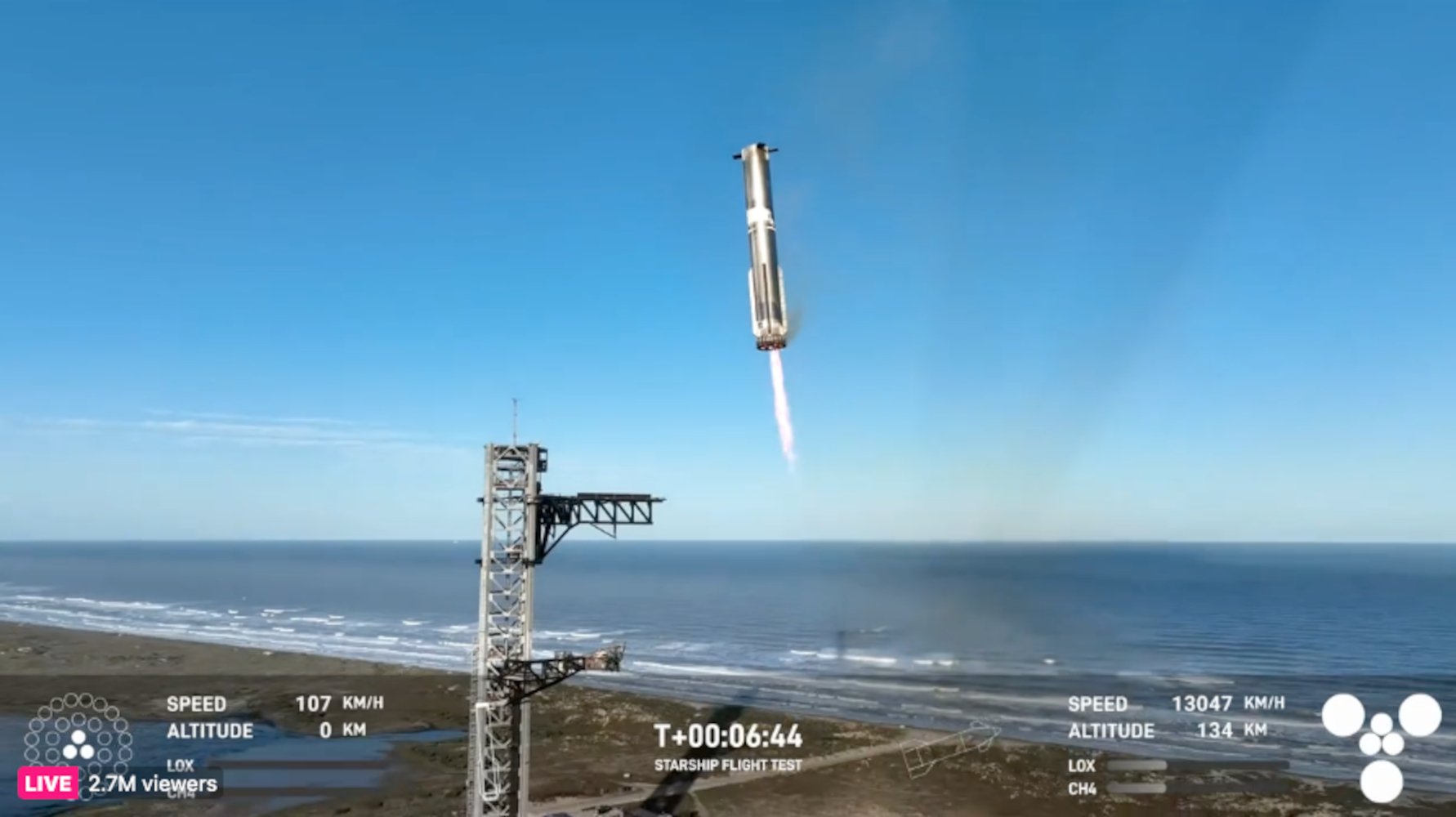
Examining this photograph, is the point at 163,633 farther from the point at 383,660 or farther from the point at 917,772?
the point at 917,772

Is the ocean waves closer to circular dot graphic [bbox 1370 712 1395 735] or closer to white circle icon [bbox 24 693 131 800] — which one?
circular dot graphic [bbox 1370 712 1395 735]

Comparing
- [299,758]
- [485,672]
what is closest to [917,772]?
[485,672]

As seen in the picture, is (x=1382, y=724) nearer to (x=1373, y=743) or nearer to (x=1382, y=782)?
(x=1373, y=743)

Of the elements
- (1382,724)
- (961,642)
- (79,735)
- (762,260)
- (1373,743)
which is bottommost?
(1373,743)

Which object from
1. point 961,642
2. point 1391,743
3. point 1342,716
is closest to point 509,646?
point 1391,743

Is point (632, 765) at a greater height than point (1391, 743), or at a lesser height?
greater

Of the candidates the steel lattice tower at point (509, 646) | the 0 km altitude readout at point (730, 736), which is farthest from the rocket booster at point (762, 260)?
the 0 km altitude readout at point (730, 736)

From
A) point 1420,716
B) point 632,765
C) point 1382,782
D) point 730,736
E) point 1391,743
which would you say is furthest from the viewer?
point 1420,716

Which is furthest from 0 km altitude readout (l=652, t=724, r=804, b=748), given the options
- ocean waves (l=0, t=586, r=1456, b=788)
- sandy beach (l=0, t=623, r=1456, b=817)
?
ocean waves (l=0, t=586, r=1456, b=788)

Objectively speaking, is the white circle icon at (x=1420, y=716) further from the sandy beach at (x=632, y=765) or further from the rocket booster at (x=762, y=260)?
the rocket booster at (x=762, y=260)
